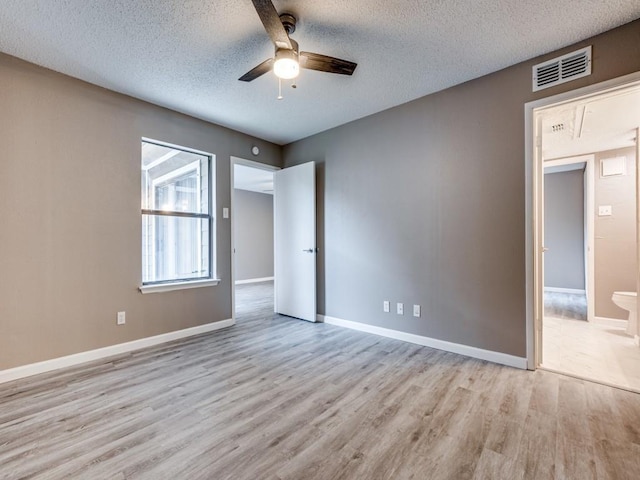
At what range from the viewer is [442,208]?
3.06 m

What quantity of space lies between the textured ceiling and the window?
0.78 metres

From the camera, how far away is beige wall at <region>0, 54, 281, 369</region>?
2.46 m

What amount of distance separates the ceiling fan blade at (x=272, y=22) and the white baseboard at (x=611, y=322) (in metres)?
4.87

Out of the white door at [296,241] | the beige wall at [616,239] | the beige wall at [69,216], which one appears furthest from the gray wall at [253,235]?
the beige wall at [616,239]

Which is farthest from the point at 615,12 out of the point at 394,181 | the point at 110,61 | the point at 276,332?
the point at 276,332

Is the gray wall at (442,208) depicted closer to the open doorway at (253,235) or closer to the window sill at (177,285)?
the window sill at (177,285)

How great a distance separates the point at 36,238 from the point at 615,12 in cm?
465

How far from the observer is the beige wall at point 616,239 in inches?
152

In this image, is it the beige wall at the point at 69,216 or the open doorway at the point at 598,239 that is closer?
the beige wall at the point at 69,216

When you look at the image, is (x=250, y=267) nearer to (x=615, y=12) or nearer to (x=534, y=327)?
(x=534, y=327)

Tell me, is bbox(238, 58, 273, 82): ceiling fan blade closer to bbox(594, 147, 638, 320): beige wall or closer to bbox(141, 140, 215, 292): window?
bbox(141, 140, 215, 292): window

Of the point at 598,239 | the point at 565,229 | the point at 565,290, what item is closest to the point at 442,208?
the point at 598,239

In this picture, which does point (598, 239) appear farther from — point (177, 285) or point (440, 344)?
point (177, 285)

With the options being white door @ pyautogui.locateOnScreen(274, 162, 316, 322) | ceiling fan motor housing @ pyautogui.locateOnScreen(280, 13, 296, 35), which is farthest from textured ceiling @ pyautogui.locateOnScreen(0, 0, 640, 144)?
white door @ pyautogui.locateOnScreen(274, 162, 316, 322)
